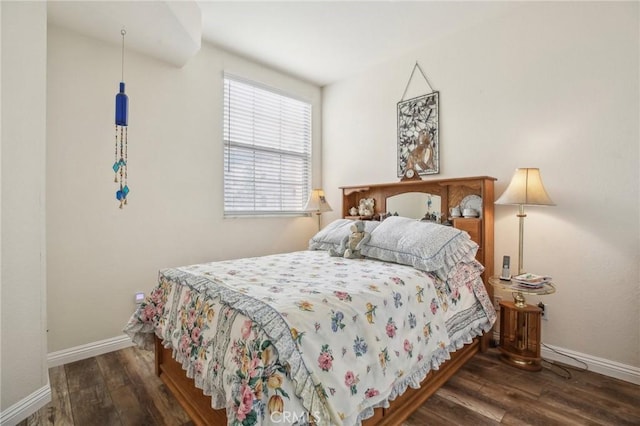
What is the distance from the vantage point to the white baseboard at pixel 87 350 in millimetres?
2246

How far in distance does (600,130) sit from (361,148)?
7.03 ft

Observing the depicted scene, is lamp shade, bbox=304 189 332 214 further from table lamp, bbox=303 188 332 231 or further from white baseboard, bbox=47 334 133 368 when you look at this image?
white baseboard, bbox=47 334 133 368

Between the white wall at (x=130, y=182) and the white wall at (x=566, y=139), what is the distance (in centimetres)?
234

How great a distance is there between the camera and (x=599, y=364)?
2135mm

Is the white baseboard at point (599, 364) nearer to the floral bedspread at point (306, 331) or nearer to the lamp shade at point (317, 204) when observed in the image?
the floral bedspread at point (306, 331)

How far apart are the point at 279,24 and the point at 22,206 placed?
2341 millimetres

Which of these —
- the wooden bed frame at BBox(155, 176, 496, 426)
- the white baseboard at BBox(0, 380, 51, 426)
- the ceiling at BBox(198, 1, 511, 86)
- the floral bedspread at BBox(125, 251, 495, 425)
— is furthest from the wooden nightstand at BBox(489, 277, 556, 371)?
the white baseboard at BBox(0, 380, 51, 426)

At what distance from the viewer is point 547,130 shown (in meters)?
2.37

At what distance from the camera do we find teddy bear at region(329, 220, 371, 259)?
2.46 metres

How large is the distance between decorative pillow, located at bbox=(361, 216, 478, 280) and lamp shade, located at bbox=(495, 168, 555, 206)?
1.39 feet

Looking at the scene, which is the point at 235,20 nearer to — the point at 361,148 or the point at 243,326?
the point at 361,148

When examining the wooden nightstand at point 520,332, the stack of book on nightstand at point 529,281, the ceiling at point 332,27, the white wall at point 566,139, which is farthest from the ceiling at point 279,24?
the wooden nightstand at point 520,332
